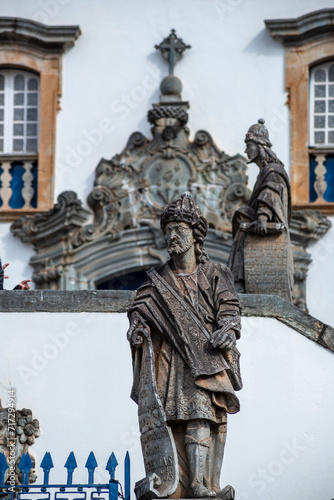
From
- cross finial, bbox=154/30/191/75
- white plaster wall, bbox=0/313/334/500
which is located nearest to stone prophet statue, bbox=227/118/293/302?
white plaster wall, bbox=0/313/334/500

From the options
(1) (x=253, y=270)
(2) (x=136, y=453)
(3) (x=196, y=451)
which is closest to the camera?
(3) (x=196, y=451)

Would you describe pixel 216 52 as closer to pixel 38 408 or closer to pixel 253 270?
pixel 253 270

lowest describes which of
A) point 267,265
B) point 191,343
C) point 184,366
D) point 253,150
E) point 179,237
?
point 184,366

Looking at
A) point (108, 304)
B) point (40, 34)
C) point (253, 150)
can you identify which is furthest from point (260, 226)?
point (40, 34)

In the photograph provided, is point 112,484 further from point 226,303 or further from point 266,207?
point 266,207

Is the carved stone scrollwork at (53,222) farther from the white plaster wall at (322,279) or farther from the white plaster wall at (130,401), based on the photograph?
the white plaster wall at (130,401)

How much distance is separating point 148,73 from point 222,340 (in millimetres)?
11025

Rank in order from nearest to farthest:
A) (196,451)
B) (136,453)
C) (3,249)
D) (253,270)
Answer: (196,451), (136,453), (253,270), (3,249)

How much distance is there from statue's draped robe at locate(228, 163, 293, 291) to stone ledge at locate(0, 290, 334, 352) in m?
1.24

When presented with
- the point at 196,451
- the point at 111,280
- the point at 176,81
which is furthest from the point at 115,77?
the point at 196,451

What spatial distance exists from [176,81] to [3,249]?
292 centimetres

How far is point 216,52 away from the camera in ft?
74.3

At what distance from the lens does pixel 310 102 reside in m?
22.6

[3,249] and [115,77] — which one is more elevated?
[115,77]
